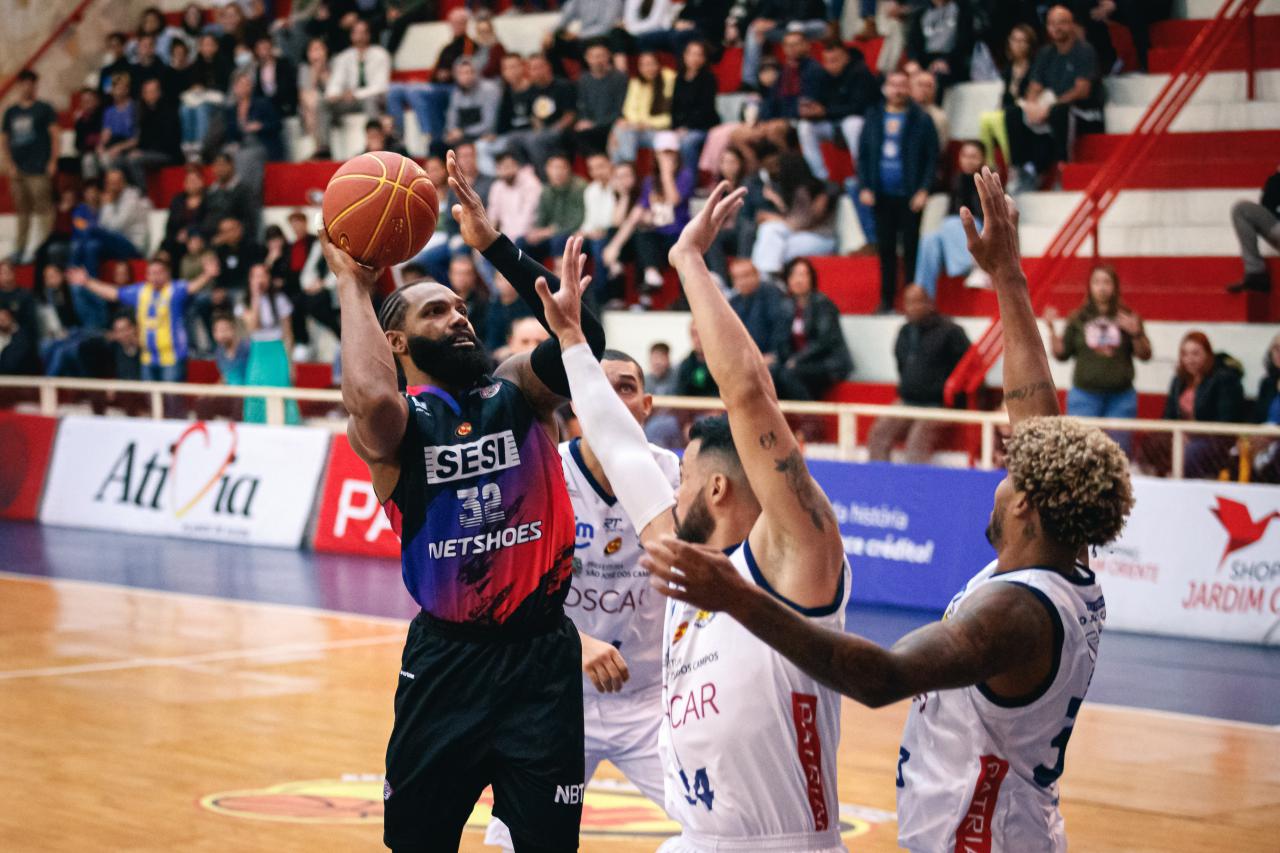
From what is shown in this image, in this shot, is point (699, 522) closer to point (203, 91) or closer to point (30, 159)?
point (203, 91)

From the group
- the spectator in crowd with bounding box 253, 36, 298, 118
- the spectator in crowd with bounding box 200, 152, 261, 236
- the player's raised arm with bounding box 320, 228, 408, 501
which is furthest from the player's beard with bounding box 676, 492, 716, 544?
the spectator in crowd with bounding box 253, 36, 298, 118

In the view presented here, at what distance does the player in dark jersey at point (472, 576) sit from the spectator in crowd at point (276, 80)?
19.1 metres

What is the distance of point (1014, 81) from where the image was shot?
1697cm

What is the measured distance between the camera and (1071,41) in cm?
1662

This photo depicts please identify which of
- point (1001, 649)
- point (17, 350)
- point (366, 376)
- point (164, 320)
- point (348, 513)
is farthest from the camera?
point (17, 350)

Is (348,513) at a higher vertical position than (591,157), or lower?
lower

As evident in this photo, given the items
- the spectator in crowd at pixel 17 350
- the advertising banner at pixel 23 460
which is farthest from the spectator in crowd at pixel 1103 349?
the spectator in crowd at pixel 17 350

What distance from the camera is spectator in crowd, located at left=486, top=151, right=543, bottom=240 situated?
64.3ft

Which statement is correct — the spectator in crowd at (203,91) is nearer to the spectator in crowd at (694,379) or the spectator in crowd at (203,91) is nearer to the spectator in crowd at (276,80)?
the spectator in crowd at (276,80)

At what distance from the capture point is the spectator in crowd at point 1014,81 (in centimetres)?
1692

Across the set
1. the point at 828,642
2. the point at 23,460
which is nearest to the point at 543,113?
the point at 23,460

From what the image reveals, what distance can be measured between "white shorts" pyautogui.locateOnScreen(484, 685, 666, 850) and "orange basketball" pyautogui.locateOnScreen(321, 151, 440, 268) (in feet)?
7.04

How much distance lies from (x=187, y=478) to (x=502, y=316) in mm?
3936

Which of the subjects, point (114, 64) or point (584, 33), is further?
point (114, 64)
